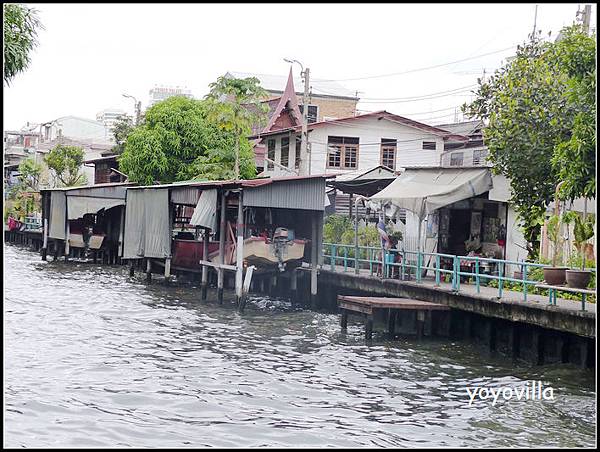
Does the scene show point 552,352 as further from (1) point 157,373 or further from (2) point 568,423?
(1) point 157,373

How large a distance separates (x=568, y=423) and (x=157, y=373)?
6.73 metres

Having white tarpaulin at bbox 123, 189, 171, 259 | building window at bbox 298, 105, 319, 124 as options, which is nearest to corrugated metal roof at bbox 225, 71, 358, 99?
building window at bbox 298, 105, 319, 124

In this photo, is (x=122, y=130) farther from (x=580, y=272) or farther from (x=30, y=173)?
(x=580, y=272)

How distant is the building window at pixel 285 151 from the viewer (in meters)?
39.6

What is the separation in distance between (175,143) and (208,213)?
15377 millimetres

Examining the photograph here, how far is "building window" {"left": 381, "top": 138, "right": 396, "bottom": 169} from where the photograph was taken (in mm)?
38406

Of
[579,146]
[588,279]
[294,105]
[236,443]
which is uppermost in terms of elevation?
[294,105]

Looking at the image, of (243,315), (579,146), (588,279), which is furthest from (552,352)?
(243,315)

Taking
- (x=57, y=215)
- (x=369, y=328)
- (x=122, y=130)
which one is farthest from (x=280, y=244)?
(x=122, y=130)

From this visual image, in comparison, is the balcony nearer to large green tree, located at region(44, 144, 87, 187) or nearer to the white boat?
the white boat

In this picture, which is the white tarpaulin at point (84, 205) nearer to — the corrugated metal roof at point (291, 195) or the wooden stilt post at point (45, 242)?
the wooden stilt post at point (45, 242)

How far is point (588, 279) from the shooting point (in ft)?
47.1

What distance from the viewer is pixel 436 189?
21.7 meters
